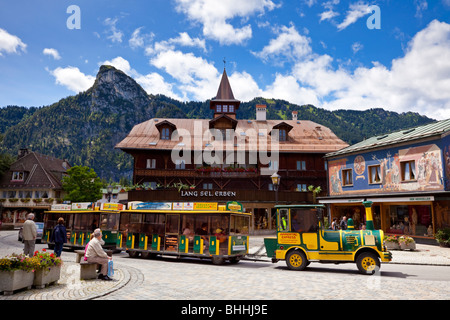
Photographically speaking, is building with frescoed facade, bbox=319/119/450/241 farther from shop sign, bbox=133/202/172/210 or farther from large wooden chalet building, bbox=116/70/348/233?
shop sign, bbox=133/202/172/210

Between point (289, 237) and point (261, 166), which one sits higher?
point (261, 166)

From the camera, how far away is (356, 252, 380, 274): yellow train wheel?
12.3 meters

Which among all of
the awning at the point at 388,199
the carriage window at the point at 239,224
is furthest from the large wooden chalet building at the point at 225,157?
the carriage window at the point at 239,224

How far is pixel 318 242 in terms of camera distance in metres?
13.2

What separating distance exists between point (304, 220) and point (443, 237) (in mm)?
13743

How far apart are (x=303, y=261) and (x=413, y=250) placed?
10.7 meters

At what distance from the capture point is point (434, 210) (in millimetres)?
23047

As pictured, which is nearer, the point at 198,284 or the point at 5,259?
the point at 5,259

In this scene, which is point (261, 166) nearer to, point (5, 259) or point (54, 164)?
point (5, 259)

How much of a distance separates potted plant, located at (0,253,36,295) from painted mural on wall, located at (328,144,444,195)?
23.8 metres

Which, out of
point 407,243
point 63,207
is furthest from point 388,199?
point 63,207

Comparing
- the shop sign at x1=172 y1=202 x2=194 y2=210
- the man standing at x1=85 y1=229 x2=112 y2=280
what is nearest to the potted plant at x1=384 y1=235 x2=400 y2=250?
the shop sign at x1=172 y1=202 x2=194 y2=210

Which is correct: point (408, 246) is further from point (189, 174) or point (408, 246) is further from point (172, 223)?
point (189, 174)
